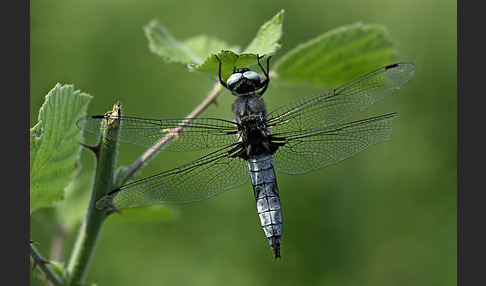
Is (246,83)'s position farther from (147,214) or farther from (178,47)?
(147,214)

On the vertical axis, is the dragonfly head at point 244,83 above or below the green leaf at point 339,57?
below

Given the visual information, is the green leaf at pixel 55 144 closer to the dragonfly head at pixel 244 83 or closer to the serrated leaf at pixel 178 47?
the serrated leaf at pixel 178 47

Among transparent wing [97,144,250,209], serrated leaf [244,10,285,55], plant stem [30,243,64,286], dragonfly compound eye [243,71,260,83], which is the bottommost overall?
plant stem [30,243,64,286]

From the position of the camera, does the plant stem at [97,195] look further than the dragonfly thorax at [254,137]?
No

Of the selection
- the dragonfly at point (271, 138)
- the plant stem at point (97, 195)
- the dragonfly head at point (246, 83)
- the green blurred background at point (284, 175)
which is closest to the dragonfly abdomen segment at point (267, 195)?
the dragonfly at point (271, 138)

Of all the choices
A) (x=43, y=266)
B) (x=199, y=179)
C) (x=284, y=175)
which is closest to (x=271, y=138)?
(x=199, y=179)

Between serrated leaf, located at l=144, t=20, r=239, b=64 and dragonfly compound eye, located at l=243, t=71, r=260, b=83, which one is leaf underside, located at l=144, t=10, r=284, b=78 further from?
dragonfly compound eye, located at l=243, t=71, r=260, b=83

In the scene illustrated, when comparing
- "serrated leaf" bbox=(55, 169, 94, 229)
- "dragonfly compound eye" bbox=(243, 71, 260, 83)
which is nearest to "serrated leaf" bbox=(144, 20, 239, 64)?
"dragonfly compound eye" bbox=(243, 71, 260, 83)
